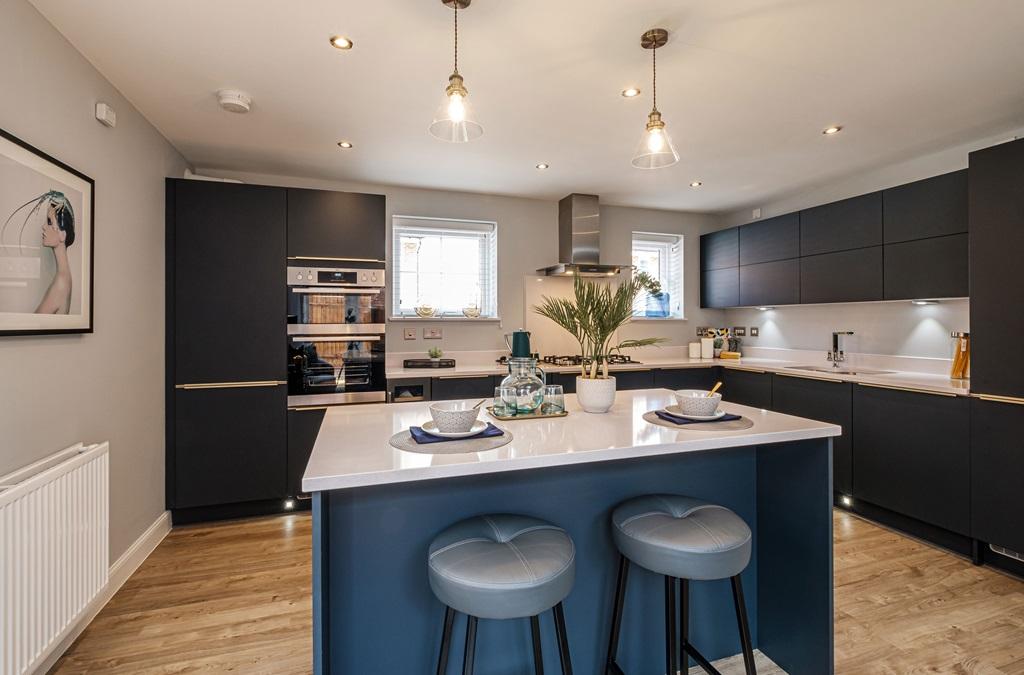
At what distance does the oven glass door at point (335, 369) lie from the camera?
325 cm

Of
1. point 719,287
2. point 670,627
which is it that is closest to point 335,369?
point 670,627

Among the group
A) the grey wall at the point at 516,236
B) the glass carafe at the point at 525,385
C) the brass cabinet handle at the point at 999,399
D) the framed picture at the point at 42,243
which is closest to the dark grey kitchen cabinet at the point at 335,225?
the grey wall at the point at 516,236

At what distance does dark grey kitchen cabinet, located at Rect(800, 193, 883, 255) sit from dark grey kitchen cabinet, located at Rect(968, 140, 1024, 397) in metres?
0.79

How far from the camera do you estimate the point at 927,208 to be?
3.00 metres

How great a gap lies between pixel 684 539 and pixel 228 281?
3055mm

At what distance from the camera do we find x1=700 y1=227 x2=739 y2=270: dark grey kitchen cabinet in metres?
4.65

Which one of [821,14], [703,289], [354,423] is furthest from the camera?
[703,289]

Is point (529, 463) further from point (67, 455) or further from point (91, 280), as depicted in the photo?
point (91, 280)

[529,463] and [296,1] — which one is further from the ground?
[296,1]

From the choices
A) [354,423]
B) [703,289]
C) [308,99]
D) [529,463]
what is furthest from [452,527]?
[703,289]

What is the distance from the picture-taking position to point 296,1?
5.70 feet

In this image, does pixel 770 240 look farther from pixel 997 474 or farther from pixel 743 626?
pixel 743 626

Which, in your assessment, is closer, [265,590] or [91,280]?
[91,280]

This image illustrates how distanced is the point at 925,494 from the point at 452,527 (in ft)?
9.68
